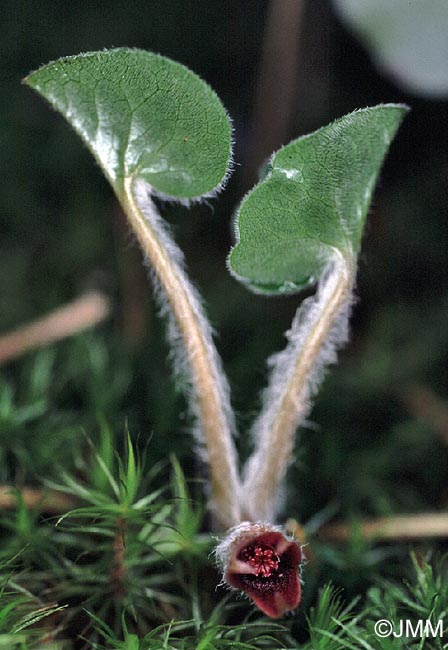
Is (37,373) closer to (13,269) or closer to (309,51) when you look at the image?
(13,269)

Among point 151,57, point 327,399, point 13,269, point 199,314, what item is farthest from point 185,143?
point 13,269

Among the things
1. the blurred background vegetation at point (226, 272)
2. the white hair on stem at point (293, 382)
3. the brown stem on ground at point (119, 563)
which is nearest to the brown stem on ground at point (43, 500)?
the blurred background vegetation at point (226, 272)

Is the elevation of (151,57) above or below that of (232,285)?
above

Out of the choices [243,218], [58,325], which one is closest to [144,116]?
[243,218]

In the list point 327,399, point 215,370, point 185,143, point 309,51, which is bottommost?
point 327,399

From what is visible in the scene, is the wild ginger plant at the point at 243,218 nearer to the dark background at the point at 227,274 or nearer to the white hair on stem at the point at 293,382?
the white hair on stem at the point at 293,382

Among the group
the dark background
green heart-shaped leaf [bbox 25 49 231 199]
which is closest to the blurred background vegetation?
the dark background
